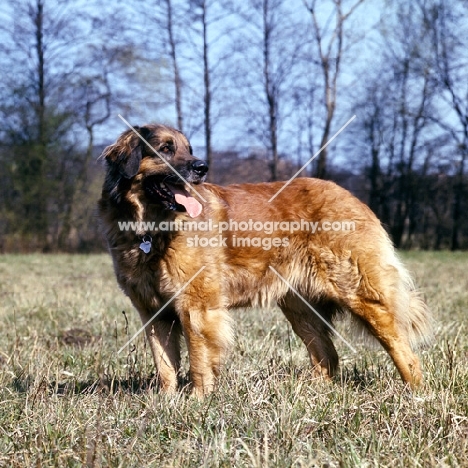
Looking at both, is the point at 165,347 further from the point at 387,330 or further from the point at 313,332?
the point at 387,330

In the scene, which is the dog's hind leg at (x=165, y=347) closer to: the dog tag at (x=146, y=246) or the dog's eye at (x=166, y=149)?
the dog tag at (x=146, y=246)

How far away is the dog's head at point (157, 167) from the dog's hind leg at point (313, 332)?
110 cm

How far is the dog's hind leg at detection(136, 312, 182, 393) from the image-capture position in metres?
3.75

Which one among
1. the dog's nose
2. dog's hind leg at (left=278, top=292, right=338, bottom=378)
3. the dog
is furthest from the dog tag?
dog's hind leg at (left=278, top=292, right=338, bottom=378)

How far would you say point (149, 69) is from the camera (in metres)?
21.6

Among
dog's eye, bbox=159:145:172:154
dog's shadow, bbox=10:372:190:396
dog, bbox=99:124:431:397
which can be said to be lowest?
dog's shadow, bbox=10:372:190:396

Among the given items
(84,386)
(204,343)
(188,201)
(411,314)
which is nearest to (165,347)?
(204,343)

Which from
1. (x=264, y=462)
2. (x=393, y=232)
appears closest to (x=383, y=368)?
(x=264, y=462)

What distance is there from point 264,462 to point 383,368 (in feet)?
6.07

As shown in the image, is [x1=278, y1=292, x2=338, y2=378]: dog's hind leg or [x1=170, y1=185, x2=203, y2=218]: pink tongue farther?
[x1=278, y1=292, x2=338, y2=378]: dog's hind leg

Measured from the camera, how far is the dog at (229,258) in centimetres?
369

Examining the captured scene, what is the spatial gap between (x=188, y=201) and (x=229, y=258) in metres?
0.49

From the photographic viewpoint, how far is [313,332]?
4.28 meters

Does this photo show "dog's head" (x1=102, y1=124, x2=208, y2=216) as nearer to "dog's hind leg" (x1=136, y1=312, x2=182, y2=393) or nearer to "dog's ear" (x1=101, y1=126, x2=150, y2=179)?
"dog's ear" (x1=101, y1=126, x2=150, y2=179)
